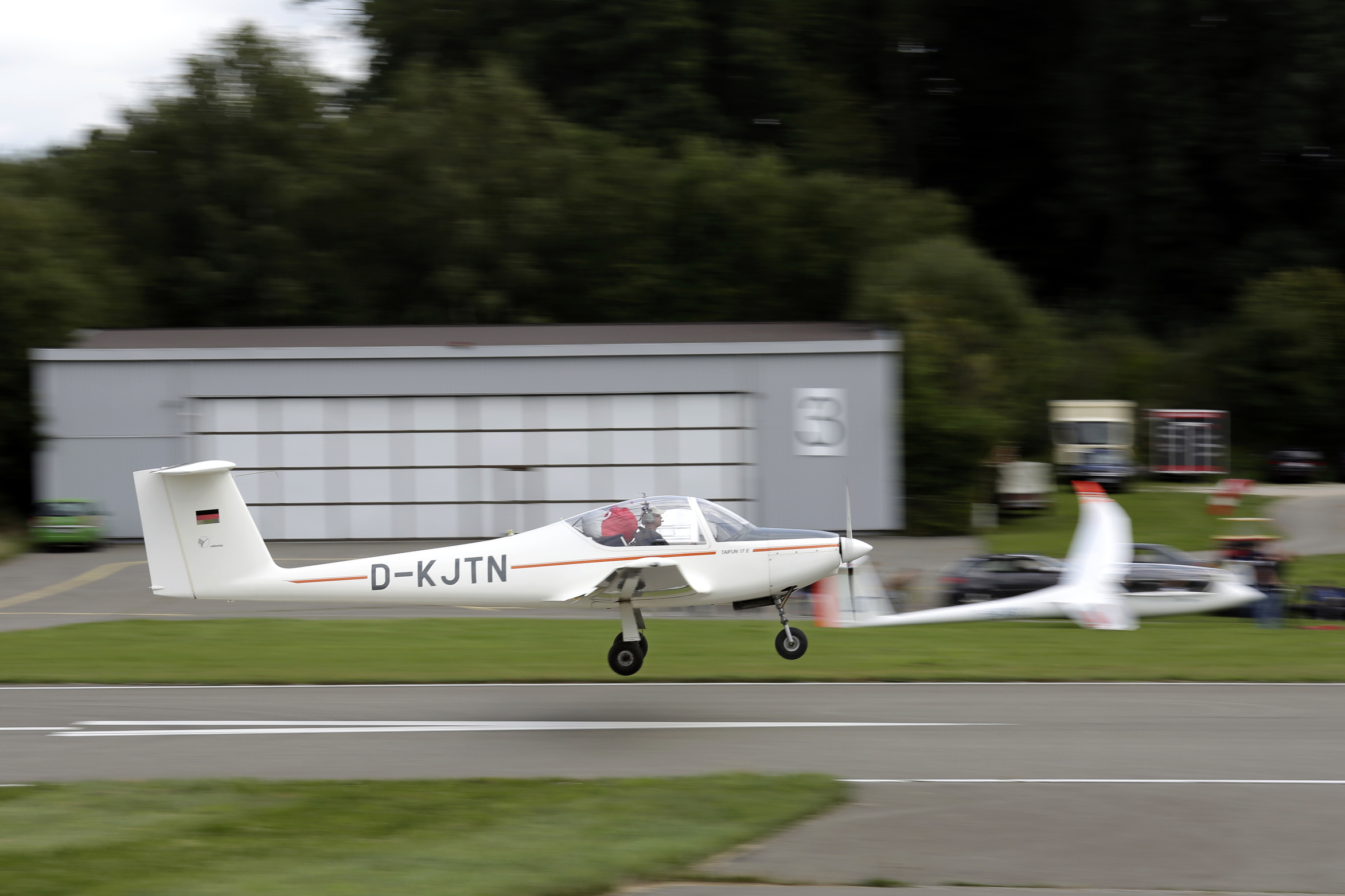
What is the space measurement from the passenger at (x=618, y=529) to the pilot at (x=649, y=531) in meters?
0.05

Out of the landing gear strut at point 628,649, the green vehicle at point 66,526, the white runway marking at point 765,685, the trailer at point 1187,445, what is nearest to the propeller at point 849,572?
the white runway marking at point 765,685

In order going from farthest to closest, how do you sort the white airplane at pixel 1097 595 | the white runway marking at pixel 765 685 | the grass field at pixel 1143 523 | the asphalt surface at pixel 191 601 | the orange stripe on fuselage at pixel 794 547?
the grass field at pixel 1143 523 → the asphalt surface at pixel 191 601 → the white airplane at pixel 1097 595 → the white runway marking at pixel 765 685 → the orange stripe on fuselage at pixel 794 547

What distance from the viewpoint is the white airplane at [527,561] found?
14.9 metres

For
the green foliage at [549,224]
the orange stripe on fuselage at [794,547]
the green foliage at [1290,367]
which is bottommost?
the orange stripe on fuselage at [794,547]

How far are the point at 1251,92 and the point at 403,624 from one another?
152ft

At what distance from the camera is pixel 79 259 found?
4228cm

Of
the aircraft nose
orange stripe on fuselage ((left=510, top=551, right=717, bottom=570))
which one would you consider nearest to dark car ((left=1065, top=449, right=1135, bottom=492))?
the aircraft nose

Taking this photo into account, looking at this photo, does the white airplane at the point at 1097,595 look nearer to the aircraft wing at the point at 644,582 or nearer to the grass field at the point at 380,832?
the aircraft wing at the point at 644,582

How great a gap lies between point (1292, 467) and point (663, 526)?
34503mm

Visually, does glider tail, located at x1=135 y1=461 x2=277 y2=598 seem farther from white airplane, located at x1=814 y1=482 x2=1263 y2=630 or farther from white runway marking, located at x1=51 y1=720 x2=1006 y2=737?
white airplane, located at x1=814 y1=482 x2=1263 y2=630

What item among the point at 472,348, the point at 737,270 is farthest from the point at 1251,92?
the point at 472,348

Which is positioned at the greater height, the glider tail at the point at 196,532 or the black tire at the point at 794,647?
the glider tail at the point at 196,532

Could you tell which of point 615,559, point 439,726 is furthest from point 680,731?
point 439,726

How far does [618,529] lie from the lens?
49.4ft
